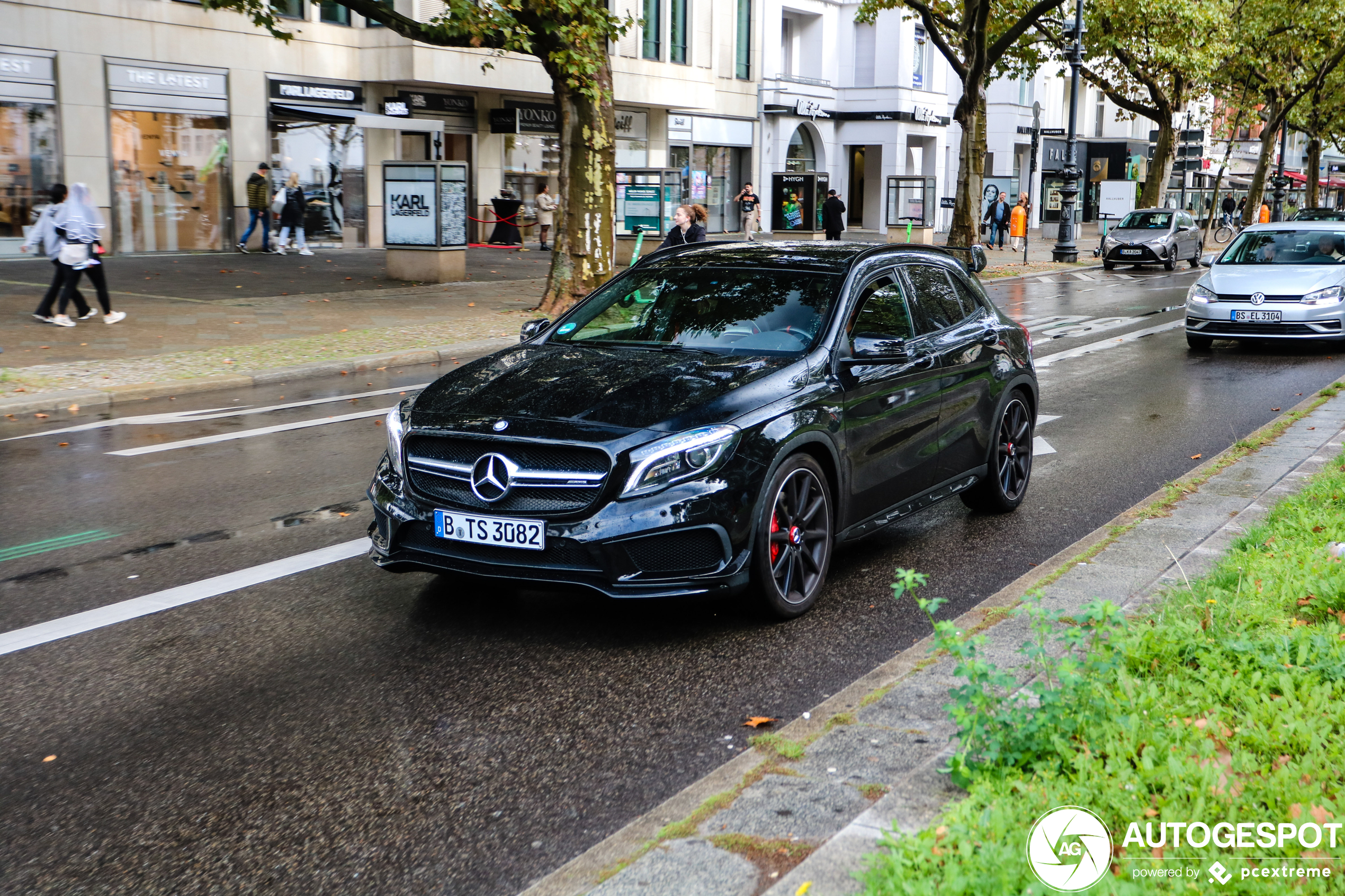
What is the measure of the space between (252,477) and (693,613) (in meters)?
4.05

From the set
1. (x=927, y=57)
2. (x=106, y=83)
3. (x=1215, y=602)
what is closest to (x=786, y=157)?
(x=927, y=57)

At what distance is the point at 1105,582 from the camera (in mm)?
5598

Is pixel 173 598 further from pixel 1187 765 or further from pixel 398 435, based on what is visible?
pixel 1187 765

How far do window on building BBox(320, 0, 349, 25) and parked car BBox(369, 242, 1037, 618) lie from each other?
27.6 meters

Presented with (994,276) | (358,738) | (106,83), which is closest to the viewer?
(358,738)

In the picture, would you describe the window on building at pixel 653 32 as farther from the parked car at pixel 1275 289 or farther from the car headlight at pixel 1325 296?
the car headlight at pixel 1325 296

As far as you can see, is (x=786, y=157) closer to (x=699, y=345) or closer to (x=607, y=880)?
(x=699, y=345)

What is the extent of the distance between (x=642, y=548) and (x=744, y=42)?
4363 cm

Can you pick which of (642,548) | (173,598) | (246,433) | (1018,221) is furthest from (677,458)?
(1018,221)

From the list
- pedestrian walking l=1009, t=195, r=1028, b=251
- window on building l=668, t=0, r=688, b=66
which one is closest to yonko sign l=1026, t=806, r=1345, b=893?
pedestrian walking l=1009, t=195, r=1028, b=251

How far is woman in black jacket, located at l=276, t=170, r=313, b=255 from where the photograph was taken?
2930 centimetres

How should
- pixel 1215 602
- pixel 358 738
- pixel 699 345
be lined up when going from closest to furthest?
pixel 358 738 → pixel 1215 602 → pixel 699 345

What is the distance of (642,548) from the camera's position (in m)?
4.94

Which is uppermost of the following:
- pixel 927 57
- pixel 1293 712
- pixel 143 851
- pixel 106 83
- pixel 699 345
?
pixel 927 57
